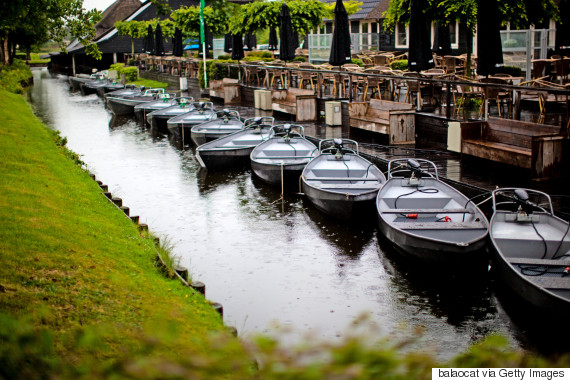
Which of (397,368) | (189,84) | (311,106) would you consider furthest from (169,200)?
(189,84)

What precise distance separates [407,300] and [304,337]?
291 inches

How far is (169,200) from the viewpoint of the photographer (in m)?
15.9

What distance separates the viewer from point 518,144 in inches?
531

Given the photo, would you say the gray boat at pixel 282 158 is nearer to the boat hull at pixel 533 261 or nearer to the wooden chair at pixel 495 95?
the wooden chair at pixel 495 95

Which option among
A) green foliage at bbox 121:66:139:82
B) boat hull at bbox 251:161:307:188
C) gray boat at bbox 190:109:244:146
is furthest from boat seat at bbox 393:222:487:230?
green foliage at bbox 121:66:139:82

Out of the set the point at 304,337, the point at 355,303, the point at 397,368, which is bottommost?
the point at 355,303

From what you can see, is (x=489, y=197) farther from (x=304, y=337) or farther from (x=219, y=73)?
(x=219, y=73)

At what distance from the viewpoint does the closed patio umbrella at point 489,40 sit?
1430 cm

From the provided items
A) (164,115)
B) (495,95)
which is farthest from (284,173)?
(164,115)

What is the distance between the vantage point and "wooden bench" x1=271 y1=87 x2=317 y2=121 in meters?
23.2

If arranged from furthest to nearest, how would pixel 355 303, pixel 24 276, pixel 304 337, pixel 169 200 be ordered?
pixel 169 200, pixel 355 303, pixel 24 276, pixel 304 337

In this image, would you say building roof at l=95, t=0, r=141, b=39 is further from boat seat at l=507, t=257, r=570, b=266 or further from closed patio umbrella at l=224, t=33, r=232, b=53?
boat seat at l=507, t=257, r=570, b=266

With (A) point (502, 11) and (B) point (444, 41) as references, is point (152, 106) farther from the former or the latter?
(A) point (502, 11)

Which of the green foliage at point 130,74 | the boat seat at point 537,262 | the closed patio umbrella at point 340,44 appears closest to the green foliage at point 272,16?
the closed patio umbrella at point 340,44
